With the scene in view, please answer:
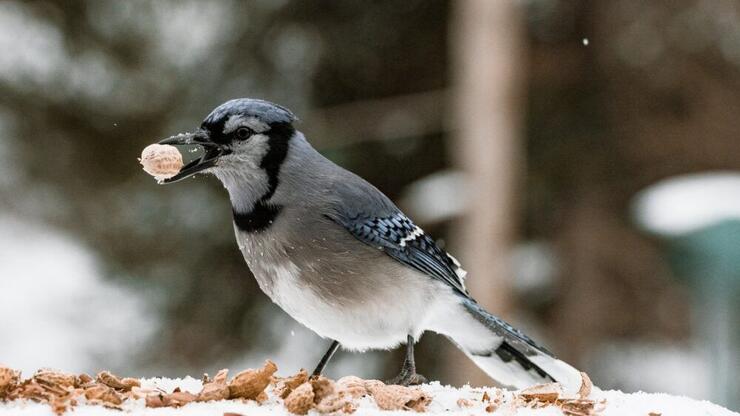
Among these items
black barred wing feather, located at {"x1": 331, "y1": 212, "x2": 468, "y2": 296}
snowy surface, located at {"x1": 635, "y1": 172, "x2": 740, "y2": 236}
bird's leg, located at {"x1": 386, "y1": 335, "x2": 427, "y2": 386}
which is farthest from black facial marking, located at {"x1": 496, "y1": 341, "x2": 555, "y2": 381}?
snowy surface, located at {"x1": 635, "y1": 172, "x2": 740, "y2": 236}

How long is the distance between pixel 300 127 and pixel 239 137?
3.02m

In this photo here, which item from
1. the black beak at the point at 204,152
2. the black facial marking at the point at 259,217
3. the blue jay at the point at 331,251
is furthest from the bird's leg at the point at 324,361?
the black beak at the point at 204,152

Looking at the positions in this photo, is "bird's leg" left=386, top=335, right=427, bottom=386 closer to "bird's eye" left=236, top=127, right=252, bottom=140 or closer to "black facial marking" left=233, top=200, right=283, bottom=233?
"black facial marking" left=233, top=200, right=283, bottom=233

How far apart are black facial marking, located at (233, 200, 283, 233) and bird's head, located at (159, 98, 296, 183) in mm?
72

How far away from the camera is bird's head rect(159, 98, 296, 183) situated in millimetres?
2021

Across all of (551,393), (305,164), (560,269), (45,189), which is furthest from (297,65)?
(551,393)

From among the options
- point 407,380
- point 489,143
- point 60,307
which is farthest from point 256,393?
point 60,307

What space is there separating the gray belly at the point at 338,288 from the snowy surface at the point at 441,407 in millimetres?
180

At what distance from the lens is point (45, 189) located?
5.45m

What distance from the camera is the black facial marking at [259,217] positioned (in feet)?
6.93

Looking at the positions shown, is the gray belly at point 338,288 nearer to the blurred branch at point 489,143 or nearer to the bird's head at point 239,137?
the bird's head at point 239,137

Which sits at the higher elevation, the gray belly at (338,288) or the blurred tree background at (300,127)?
the blurred tree background at (300,127)

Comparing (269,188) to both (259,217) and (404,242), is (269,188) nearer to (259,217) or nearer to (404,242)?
(259,217)

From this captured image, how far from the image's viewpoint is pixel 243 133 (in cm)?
206
